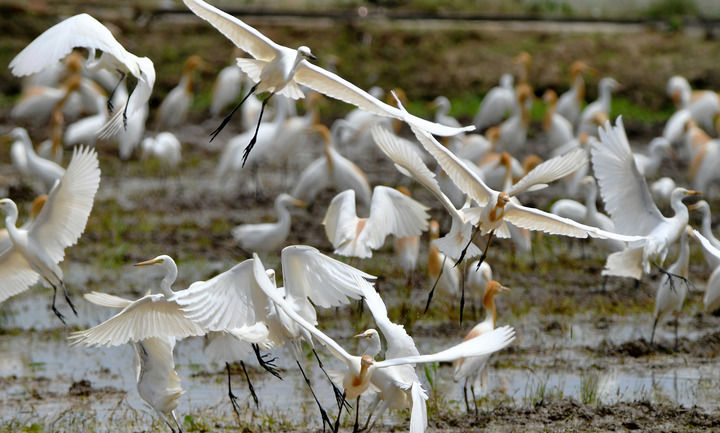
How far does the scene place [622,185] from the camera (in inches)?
288

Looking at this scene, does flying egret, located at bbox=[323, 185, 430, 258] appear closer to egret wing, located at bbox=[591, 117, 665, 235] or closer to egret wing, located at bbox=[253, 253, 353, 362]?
egret wing, located at bbox=[591, 117, 665, 235]

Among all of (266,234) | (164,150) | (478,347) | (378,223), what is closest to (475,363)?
(478,347)

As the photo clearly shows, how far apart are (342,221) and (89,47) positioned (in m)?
2.05

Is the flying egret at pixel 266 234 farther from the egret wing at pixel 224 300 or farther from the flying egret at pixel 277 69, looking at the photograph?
the egret wing at pixel 224 300

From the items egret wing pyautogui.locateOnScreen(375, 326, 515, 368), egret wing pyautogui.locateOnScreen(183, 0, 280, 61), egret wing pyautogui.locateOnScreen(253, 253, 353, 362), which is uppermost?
egret wing pyautogui.locateOnScreen(183, 0, 280, 61)

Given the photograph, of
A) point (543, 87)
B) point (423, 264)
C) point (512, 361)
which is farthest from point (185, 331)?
point (543, 87)

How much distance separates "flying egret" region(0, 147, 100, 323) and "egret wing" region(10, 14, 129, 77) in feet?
2.13

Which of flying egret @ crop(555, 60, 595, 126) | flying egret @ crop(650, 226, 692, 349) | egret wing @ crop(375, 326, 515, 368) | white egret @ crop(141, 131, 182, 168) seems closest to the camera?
egret wing @ crop(375, 326, 515, 368)

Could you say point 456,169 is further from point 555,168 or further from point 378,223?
point 378,223

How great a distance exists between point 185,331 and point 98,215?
21.0 feet

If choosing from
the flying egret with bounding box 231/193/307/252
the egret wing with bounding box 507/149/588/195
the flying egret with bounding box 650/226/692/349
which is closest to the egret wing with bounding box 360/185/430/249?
the egret wing with bounding box 507/149/588/195

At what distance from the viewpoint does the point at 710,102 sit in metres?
15.3

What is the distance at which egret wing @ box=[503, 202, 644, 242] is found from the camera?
5.92 m

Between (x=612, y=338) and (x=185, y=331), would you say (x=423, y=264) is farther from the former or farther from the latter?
(x=185, y=331)
